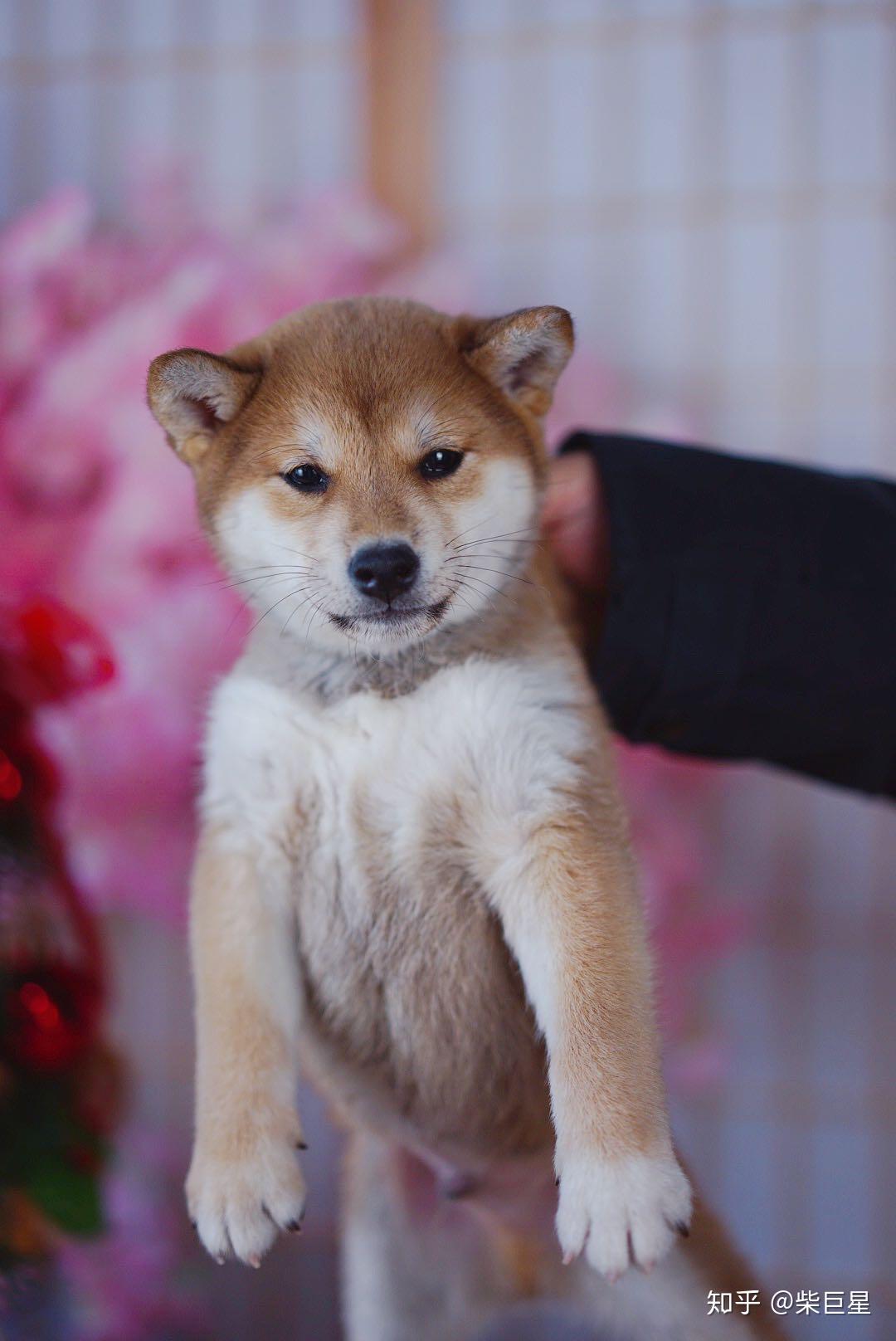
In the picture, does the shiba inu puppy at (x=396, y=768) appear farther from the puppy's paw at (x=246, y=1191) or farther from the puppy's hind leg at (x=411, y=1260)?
the puppy's hind leg at (x=411, y=1260)

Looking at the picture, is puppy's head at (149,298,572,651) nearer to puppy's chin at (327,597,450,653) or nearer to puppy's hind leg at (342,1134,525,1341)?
puppy's chin at (327,597,450,653)

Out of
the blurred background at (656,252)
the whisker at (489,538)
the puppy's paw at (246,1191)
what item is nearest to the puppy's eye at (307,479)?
the whisker at (489,538)

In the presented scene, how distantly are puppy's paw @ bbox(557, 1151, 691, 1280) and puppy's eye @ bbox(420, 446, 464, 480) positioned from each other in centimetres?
48

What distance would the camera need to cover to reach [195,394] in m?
0.83

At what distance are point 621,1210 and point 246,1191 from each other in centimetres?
24

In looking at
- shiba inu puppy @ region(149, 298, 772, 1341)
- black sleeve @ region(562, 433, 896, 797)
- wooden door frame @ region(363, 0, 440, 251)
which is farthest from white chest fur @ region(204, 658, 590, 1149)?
wooden door frame @ region(363, 0, 440, 251)

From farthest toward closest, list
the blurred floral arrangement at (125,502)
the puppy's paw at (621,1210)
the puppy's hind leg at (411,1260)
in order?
the blurred floral arrangement at (125,502) < the puppy's hind leg at (411,1260) < the puppy's paw at (621,1210)

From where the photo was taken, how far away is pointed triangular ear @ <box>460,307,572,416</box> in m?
0.84

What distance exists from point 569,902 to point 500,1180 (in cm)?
30

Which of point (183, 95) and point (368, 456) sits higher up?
point (183, 95)

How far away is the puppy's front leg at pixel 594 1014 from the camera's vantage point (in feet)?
2.27

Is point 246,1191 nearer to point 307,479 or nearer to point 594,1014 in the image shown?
point 594,1014

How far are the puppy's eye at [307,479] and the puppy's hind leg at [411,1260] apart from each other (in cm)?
60

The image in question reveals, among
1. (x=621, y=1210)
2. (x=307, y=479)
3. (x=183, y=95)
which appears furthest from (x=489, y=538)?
(x=183, y=95)
